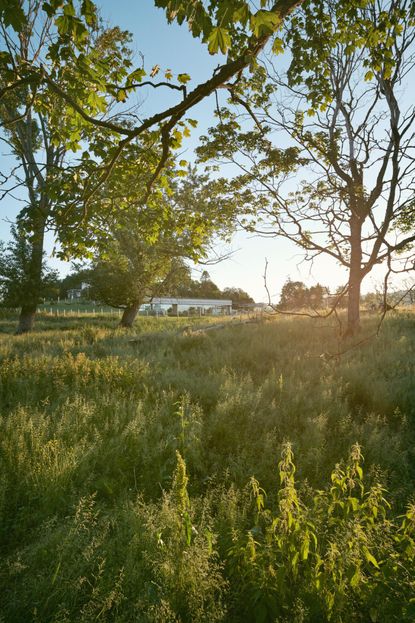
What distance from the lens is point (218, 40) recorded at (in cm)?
214

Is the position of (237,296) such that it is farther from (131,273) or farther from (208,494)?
(208,494)

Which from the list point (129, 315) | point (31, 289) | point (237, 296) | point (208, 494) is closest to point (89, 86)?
point (208, 494)

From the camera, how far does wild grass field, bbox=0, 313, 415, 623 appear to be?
242 centimetres

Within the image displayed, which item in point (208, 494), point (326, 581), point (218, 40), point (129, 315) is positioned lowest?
point (208, 494)

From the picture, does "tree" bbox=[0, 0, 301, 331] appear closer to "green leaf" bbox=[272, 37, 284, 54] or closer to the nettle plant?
"green leaf" bbox=[272, 37, 284, 54]

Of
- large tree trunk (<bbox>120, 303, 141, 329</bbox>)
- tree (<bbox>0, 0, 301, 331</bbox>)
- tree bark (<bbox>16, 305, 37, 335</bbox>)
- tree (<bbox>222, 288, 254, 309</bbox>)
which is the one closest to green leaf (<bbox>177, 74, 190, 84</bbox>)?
tree (<bbox>0, 0, 301, 331</bbox>)

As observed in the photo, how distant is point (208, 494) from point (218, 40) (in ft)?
14.6

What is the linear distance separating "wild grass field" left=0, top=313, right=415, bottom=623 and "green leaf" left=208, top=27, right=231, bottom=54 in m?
2.96

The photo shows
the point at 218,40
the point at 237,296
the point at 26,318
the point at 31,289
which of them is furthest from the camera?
the point at 237,296

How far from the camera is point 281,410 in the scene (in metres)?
6.20

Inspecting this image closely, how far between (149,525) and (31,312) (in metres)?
20.4

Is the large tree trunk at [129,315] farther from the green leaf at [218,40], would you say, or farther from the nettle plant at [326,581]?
the green leaf at [218,40]

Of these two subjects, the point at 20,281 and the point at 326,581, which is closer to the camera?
the point at 326,581

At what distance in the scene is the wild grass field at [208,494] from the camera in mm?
2418
